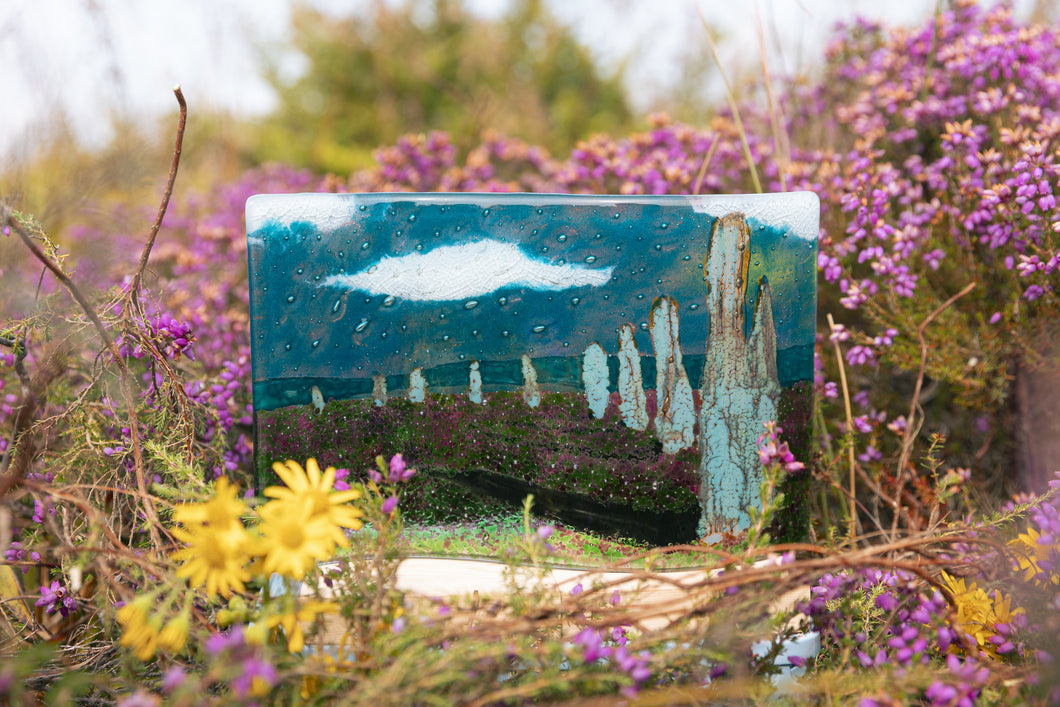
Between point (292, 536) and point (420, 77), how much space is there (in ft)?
19.1

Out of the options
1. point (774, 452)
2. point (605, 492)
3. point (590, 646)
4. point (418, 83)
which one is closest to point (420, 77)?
point (418, 83)

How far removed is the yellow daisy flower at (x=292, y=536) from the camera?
91 centimetres

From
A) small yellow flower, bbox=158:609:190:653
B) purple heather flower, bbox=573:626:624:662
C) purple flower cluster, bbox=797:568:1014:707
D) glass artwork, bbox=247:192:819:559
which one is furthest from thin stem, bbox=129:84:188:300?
purple flower cluster, bbox=797:568:1014:707

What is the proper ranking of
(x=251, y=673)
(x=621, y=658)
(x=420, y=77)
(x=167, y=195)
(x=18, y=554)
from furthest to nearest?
(x=420, y=77) < (x=18, y=554) < (x=167, y=195) < (x=621, y=658) < (x=251, y=673)

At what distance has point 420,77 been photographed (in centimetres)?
608

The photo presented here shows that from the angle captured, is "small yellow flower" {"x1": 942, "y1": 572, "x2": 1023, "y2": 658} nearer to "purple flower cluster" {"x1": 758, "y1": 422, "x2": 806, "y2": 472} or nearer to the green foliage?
"purple flower cluster" {"x1": 758, "y1": 422, "x2": 806, "y2": 472}

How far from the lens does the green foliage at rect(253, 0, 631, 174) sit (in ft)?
19.6

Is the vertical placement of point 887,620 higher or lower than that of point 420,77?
lower

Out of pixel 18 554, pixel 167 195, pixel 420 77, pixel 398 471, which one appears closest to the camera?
pixel 398 471

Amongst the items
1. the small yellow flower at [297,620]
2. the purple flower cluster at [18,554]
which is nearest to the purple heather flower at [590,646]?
the small yellow flower at [297,620]

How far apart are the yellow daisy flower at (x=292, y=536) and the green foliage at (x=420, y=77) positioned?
531cm

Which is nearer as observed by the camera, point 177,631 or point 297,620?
point 177,631

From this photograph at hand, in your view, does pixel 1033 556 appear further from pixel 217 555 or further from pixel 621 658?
pixel 217 555

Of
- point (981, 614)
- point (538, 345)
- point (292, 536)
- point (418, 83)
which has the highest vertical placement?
point (418, 83)
